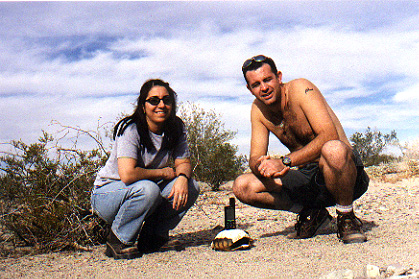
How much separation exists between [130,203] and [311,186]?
175cm

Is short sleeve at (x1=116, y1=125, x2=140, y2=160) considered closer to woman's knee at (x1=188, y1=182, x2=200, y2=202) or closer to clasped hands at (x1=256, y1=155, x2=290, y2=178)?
woman's knee at (x1=188, y1=182, x2=200, y2=202)

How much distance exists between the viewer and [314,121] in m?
3.68

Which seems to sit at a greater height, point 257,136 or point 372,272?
point 257,136

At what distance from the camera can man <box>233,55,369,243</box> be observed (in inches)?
144

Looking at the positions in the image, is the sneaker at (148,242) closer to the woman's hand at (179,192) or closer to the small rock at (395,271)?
the woman's hand at (179,192)

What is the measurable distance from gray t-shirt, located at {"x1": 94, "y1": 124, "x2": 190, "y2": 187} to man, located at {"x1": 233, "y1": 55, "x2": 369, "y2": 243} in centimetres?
72

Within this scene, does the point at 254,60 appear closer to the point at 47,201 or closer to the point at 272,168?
the point at 272,168

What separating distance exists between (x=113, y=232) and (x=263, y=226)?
190 cm

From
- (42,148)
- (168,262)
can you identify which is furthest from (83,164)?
(168,262)

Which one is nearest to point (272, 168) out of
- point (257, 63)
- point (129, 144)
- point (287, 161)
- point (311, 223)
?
point (287, 161)

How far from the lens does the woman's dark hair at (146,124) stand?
143 inches

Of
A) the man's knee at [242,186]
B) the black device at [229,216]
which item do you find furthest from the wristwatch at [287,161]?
the black device at [229,216]

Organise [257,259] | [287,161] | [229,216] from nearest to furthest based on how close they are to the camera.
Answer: [257,259]
[287,161]
[229,216]

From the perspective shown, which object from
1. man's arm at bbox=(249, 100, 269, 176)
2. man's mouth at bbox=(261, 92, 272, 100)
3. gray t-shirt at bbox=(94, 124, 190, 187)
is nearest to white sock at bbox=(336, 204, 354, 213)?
man's arm at bbox=(249, 100, 269, 176)
